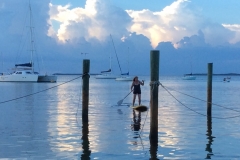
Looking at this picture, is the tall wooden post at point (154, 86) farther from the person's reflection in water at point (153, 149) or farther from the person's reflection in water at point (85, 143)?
the person's reflection in water at point (85, 143)

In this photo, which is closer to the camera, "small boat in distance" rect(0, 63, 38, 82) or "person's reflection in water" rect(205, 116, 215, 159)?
"person's reflection in water" rect(205, 116, 215, 159)

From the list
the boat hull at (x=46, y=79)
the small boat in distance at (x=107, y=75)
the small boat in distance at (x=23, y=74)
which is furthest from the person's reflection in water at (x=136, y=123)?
the small boat in distance at (x=107, y=75)

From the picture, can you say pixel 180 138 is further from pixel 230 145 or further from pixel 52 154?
pixel 52 154

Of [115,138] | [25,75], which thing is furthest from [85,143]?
[25,75]

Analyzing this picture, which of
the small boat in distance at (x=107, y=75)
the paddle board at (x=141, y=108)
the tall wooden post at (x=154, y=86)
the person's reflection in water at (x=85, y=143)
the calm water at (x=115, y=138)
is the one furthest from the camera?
the small boat in distance at (x=107, y=75)

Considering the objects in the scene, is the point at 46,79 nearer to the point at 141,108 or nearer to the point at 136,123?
the point at 141,108

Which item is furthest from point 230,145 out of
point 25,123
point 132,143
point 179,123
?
point 25,123

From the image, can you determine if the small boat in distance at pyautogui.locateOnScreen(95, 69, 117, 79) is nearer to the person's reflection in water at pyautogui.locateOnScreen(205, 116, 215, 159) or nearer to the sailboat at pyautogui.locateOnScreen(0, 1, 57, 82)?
the sailboat at pyautogui.locateOnScreen(0, 1, 57, 82)

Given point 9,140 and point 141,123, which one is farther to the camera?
point 141,123

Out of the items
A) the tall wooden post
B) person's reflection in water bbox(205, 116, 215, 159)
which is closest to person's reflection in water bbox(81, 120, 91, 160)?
the tall wooden post

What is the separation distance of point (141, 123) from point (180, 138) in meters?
4.27

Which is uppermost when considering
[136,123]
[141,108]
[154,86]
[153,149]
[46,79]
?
[154,86]

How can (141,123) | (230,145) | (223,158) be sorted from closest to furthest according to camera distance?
(223,158), (230,145), (141,123)

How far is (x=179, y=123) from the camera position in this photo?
19641 millimetres
